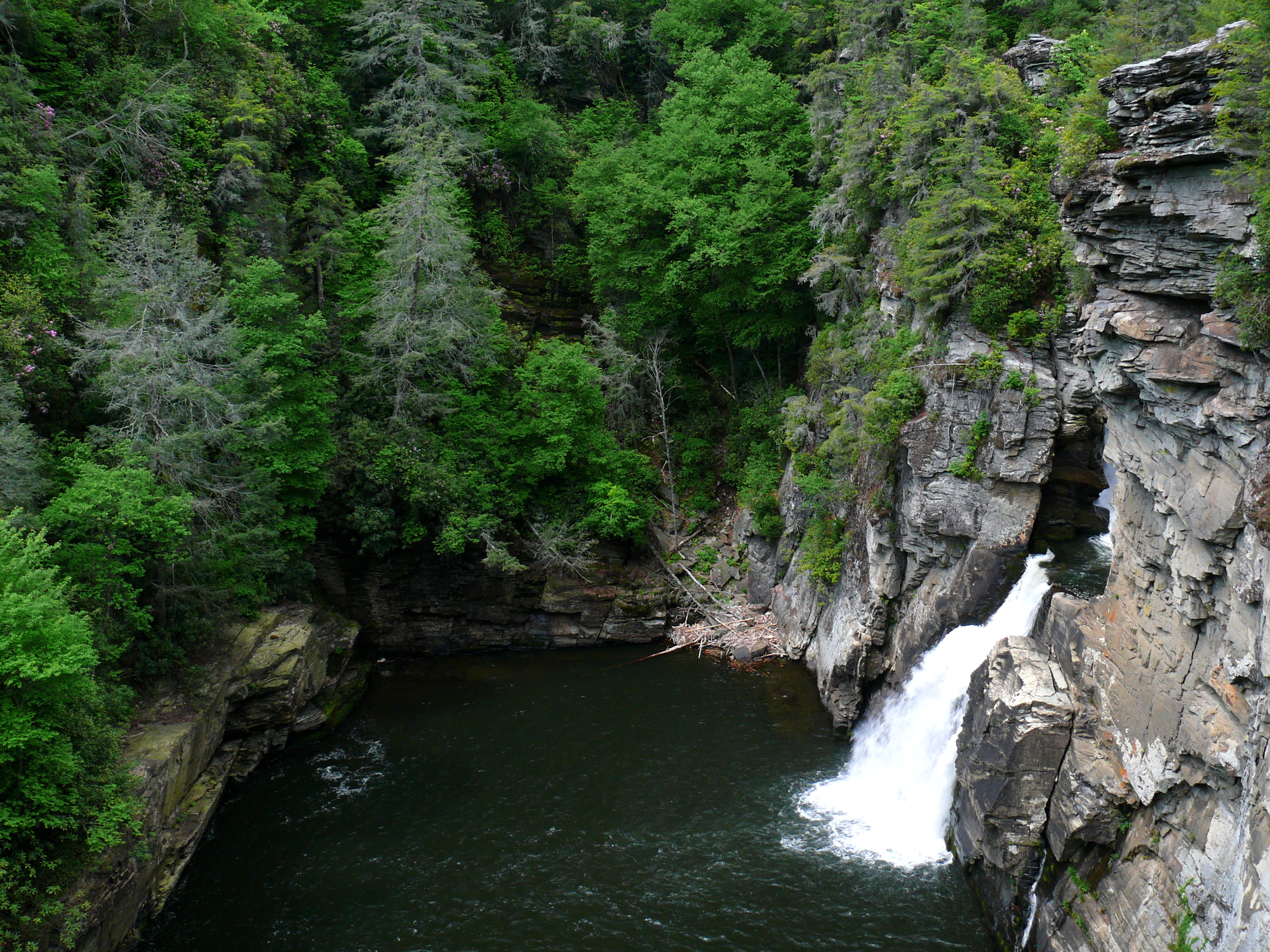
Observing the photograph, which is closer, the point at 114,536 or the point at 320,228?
the point at 114,536

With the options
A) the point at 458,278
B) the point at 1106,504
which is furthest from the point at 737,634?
the point at 458,278

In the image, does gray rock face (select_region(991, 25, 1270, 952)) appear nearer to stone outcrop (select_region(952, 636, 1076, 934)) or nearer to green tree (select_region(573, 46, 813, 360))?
stone outcrop (select_region(952, 636, 1076, 934))

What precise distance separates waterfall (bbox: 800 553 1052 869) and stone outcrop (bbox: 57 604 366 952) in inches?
533

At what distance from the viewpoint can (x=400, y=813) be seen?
61.9 ft

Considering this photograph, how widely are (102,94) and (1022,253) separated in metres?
26.1

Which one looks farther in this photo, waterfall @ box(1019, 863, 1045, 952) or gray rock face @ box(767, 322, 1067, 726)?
gray rock face @ box(767, 322, 1067, 726)

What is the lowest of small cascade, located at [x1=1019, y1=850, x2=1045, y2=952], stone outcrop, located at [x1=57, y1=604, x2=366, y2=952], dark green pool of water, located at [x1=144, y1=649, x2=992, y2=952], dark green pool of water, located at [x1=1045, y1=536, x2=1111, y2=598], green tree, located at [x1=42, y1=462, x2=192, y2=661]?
dark green pool of water, located at [x1=144, y1=649, x2=992, y2=952]

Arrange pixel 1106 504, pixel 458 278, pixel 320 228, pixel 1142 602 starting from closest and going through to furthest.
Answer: pixel 1142 602, pixel 1106 504, pixel 458 278, pixel 320 228

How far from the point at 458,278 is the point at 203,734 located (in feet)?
49.8

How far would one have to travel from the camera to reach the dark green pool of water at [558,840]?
50.1 ft

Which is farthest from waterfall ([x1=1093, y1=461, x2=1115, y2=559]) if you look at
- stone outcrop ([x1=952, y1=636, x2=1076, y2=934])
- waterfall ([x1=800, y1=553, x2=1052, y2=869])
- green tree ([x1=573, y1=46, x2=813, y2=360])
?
green tree ([x1=573, y1=46, x2=813, y2=360])

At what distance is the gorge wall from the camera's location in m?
11.1

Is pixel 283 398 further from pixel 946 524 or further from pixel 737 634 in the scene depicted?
pixel 946 524

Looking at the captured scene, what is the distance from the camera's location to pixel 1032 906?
1431cm
